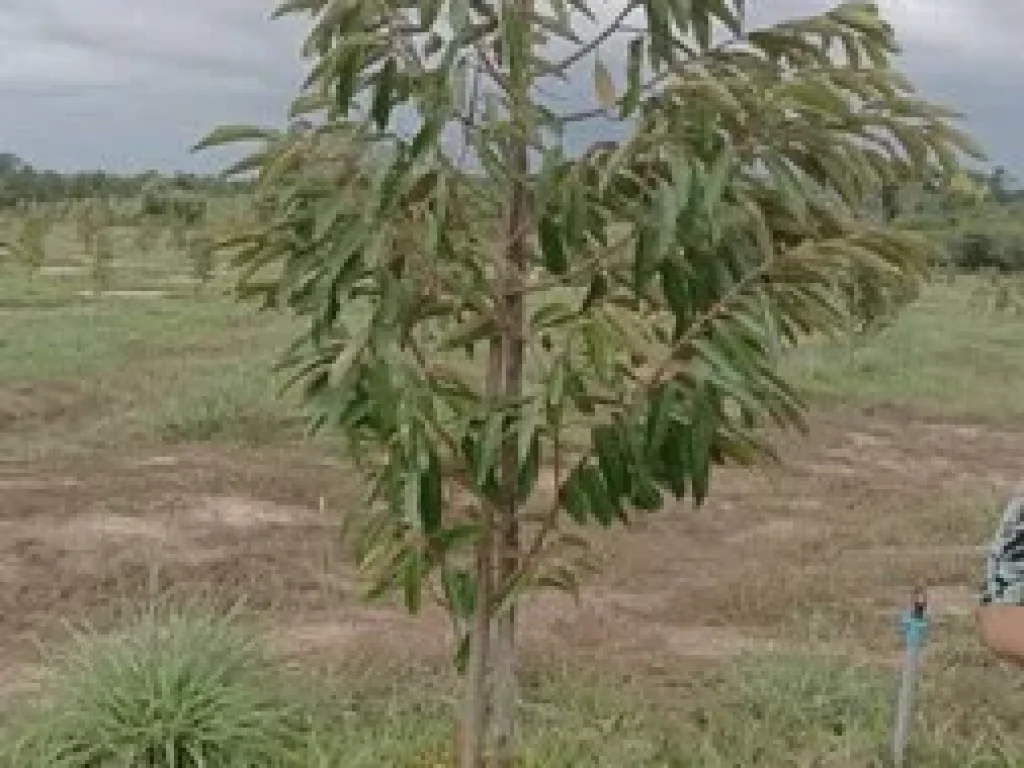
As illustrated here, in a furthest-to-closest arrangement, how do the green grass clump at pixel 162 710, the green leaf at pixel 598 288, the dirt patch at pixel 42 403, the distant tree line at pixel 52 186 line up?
the distant tree line at pixel 52 186 → the dirt patch at pixel 42 403 → the green grass clump at pixel 162 710 → the green leaf at pixel 598 288

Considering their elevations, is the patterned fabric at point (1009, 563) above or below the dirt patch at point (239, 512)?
above

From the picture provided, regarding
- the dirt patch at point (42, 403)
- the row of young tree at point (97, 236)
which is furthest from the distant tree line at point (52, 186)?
the dirt patch at point (42, 403)

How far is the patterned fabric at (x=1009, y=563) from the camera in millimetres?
3000

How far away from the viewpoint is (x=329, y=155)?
3.42 meters

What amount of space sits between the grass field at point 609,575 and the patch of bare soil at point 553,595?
0.08 ft

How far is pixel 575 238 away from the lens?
345 centimetres

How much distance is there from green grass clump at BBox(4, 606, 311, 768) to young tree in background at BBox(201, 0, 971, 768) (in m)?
1.46

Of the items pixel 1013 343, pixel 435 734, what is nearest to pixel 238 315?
pixel 1013 343

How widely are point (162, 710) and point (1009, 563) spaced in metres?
2.74

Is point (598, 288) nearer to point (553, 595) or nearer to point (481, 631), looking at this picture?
point (481, 631)

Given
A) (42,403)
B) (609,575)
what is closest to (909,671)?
(609,575)

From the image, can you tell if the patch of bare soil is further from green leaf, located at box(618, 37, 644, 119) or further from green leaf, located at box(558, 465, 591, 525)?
green leaf, located at box(618, 37, 644, 119)

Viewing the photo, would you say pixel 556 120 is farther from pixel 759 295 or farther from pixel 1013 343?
pixel 1013 343

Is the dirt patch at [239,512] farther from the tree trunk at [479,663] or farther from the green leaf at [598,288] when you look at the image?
the green leaf at [598,288]
